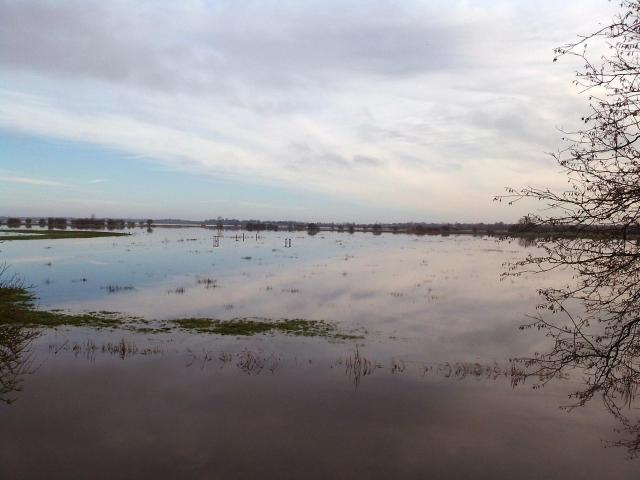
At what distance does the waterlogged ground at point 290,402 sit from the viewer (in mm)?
9766

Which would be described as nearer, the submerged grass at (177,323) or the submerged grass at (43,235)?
the submerged grass at (177,323)

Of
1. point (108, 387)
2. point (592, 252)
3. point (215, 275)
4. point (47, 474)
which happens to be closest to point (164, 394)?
point (108, 387)

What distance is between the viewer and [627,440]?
1104 centimetres

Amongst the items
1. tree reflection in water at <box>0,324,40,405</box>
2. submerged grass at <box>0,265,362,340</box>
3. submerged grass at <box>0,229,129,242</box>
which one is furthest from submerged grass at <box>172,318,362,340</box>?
submerged grass at <box>0,229,129,242</box>

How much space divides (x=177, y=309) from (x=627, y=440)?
67.4 feet

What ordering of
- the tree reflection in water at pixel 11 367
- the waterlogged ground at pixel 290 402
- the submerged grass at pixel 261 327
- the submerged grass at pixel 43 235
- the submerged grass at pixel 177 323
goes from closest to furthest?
the waterlogged ground at pixel 290 402, the tree reflection in water at pixel 11 367, the submerged grass at pixel 177 323, the submerged grass at pixel 261 327, the submerged grass at pixel 43 235

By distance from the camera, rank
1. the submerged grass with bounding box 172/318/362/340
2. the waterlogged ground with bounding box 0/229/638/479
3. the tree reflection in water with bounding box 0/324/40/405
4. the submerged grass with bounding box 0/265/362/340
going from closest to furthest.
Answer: the waterlogged ground with bounding box 0/229/638/479 < the tree reflection in water with bounding box 0/324/40/405 < the submerged grass with bounding box 0/265/362/340 < the submerged grass with bounding box 172/318/362/340

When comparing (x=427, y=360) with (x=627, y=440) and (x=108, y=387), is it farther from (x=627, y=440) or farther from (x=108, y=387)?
(x=108, y=387)

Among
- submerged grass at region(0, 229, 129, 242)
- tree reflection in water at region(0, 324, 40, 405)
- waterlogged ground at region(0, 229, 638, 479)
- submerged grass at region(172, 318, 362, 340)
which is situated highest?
submerged grass at region(0, 229, 129, 242)

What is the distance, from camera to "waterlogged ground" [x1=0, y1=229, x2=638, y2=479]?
977 cm

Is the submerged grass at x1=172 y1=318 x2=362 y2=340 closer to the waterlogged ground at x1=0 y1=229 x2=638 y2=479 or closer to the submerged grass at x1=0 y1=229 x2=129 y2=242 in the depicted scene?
the waterlogged ground at x1=0 y1=229 x2=638 y2=479

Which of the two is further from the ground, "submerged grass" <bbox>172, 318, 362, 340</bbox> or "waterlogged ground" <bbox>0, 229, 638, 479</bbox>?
"submerged grass" <bbox>172, 318, 362, 340</bbox>

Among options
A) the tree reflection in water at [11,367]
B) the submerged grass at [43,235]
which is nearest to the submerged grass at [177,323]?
the tree reflection in water at [11,367]

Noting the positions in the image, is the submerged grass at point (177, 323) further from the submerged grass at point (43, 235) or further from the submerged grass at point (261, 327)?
the submerged grass at point (43, 235)
